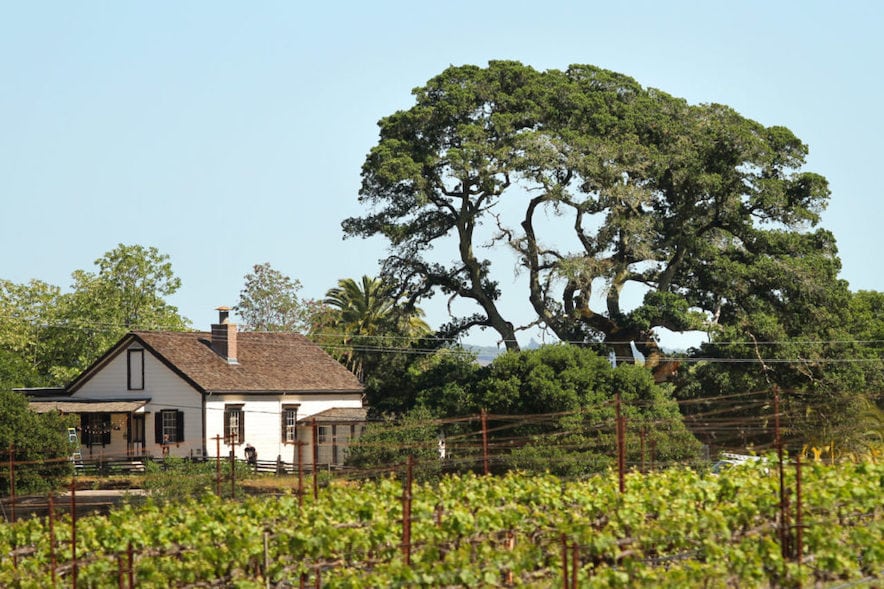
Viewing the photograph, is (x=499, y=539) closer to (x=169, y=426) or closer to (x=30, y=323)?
(x=169, y=426)

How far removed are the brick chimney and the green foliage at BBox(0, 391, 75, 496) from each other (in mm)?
10214

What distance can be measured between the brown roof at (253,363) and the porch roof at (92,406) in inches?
68.0

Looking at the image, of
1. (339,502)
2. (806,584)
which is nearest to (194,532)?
(339,502)

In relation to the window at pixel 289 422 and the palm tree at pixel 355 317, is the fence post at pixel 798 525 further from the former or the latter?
the palm tree at pixel 355 317

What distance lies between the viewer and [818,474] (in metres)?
19.6

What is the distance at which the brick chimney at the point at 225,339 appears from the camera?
4709 centimetres

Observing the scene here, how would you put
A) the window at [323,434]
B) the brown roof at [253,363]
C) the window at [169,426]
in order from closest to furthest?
the window at [169,426] → the brown roof at [253,363] → the window at [323,434]

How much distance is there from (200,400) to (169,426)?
191 cm

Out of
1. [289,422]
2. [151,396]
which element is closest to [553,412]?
[289,422]

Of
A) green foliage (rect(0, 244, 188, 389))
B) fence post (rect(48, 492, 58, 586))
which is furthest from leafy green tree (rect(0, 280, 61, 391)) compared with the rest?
fence post (rect(48, 492, 58, 586))

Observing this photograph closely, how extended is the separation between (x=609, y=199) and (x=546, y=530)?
23561 millimetres

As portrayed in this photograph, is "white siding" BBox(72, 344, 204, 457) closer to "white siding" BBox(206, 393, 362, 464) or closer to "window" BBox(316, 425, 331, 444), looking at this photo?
"white siding" BBox(206, 393, 362, 464)

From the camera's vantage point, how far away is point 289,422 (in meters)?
47.5

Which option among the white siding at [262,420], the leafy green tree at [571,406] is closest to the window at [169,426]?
the white siding at [262,420]
